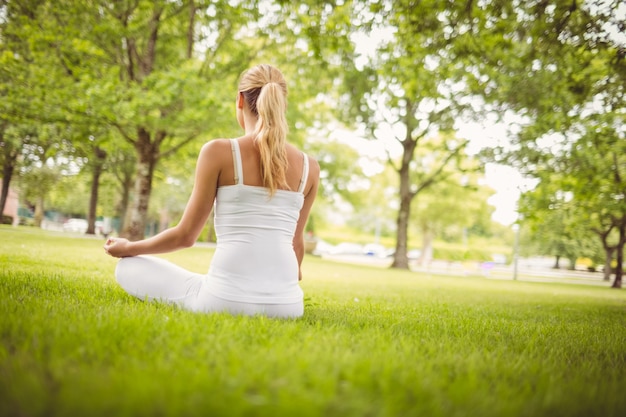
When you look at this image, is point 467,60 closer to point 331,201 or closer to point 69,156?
point 69,156

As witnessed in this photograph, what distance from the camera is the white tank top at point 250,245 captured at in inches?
116

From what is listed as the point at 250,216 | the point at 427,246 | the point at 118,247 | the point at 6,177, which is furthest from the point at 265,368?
the point at 427,246

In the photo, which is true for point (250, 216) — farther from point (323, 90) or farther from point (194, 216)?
point (323, 90)

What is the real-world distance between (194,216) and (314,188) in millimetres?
1157

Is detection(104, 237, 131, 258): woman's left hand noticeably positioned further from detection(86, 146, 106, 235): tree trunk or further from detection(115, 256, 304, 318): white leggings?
detection(86, 146, 106, 235): tree trunk

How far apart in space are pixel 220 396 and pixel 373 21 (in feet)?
21.6

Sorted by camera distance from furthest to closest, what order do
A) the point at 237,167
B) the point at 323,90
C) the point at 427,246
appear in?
the point at 427,246 < the point at 323,90 < the point at 237,167

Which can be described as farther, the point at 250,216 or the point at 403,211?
the point at 403,211

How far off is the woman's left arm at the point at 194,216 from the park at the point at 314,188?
0.06 metres

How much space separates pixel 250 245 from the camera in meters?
2.96

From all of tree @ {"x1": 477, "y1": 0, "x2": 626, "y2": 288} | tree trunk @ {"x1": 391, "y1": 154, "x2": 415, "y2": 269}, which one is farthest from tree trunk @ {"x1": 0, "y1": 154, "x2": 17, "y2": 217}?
tree trunk @ {"x1": 391, "y1": 154, "x2": 415, "y2": 269}

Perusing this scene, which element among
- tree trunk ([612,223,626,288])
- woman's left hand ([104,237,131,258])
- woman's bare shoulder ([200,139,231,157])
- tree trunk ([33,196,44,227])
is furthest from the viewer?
tree trunk ([612,223,626,288])

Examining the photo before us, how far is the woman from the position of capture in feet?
9.69

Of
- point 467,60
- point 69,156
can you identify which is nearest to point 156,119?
point 69,156
